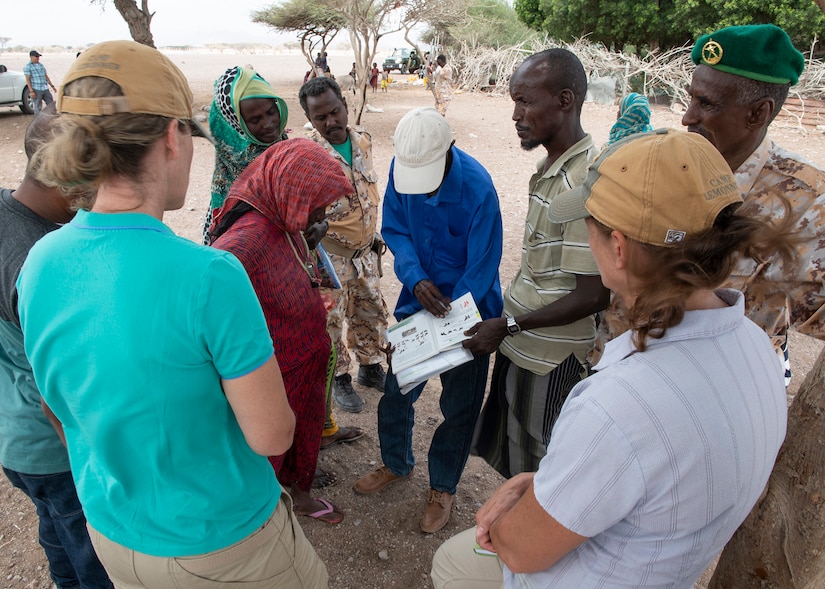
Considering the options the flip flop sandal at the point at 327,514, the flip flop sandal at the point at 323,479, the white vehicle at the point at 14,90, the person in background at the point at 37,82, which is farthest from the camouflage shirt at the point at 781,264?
the white vehicle at the point at 14,90

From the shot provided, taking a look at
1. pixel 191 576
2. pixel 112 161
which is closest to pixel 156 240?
pixel 112 161

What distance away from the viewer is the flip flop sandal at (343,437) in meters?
3.13

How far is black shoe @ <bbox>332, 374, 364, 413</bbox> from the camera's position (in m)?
3.49

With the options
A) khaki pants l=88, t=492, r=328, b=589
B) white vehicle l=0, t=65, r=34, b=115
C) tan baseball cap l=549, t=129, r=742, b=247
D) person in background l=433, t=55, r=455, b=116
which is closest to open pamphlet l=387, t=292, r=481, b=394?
khaki pants l=88, t=492, r=328, b=589

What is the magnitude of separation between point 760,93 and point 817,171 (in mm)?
323

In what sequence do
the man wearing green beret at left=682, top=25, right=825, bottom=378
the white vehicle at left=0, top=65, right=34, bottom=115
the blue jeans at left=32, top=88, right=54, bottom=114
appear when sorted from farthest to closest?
the blue jeans at left=32, top=88, right=54, bottom=114 < the white vehicle at left=0, top=65, right=34, bottom=115 < the man wearing green beret at left=682, top=25, right=825, bottom=378

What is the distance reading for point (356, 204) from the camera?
3215mm

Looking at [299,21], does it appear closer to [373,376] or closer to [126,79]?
[373,376]

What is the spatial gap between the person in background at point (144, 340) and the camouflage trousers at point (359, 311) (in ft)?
6.49

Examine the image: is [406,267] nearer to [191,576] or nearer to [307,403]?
[307,403]

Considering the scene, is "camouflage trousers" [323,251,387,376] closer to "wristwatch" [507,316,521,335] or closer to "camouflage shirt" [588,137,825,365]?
"wristwatch" [507,316,521,335]

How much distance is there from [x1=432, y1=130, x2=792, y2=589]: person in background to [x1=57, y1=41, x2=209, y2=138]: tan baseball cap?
3.00ft

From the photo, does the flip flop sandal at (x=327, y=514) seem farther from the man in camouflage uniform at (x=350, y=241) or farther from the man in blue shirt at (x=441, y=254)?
the man in camouflage uniform at (x=350, y=241)

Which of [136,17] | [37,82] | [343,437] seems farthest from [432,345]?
[37,82]
